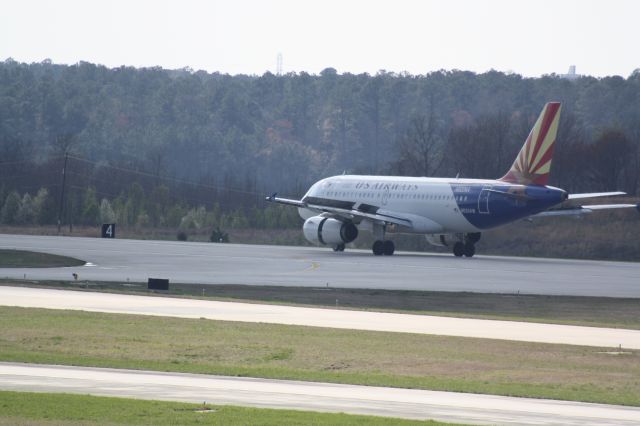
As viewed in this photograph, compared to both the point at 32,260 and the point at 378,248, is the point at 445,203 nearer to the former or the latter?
the point at 378,248

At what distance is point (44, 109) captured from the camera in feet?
586

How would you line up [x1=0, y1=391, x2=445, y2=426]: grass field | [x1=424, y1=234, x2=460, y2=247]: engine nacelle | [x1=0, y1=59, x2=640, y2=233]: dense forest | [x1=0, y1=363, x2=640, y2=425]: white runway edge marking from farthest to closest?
1. [x1=0, y1=59, x2=640, y2=233]: dense forest
2. [x1=424, y1=234, x2=460, y2=247]: engine nacelle
3. [x1=0, y1=363, x2=640, y2=425]: white runway edge marking
4. [x1=0, y1=391, x2=445, y2=426]: grass field

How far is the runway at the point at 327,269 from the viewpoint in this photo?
4700 centimetres

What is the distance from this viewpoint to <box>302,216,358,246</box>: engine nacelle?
6806 cm

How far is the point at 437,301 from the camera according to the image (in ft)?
135

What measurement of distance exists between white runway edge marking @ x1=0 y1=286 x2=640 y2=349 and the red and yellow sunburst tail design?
27.2 metres

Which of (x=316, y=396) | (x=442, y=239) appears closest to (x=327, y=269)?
(x=442, y=239)

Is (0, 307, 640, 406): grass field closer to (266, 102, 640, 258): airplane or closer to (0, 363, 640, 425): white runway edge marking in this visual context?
(0, 363, 640, 425): white runway edge marking

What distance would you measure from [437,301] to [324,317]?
7732mm

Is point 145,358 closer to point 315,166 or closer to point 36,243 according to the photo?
point 36,243

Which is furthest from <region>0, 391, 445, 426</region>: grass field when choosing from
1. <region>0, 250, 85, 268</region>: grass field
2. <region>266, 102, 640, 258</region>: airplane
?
<region>266, 102, 640, 258</region>: airplane

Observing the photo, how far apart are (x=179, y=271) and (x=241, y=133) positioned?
442ft

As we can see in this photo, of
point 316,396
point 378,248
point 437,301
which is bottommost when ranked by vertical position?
point 316,396

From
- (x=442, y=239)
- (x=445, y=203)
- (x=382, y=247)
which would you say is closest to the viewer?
(x=445, y=203)
